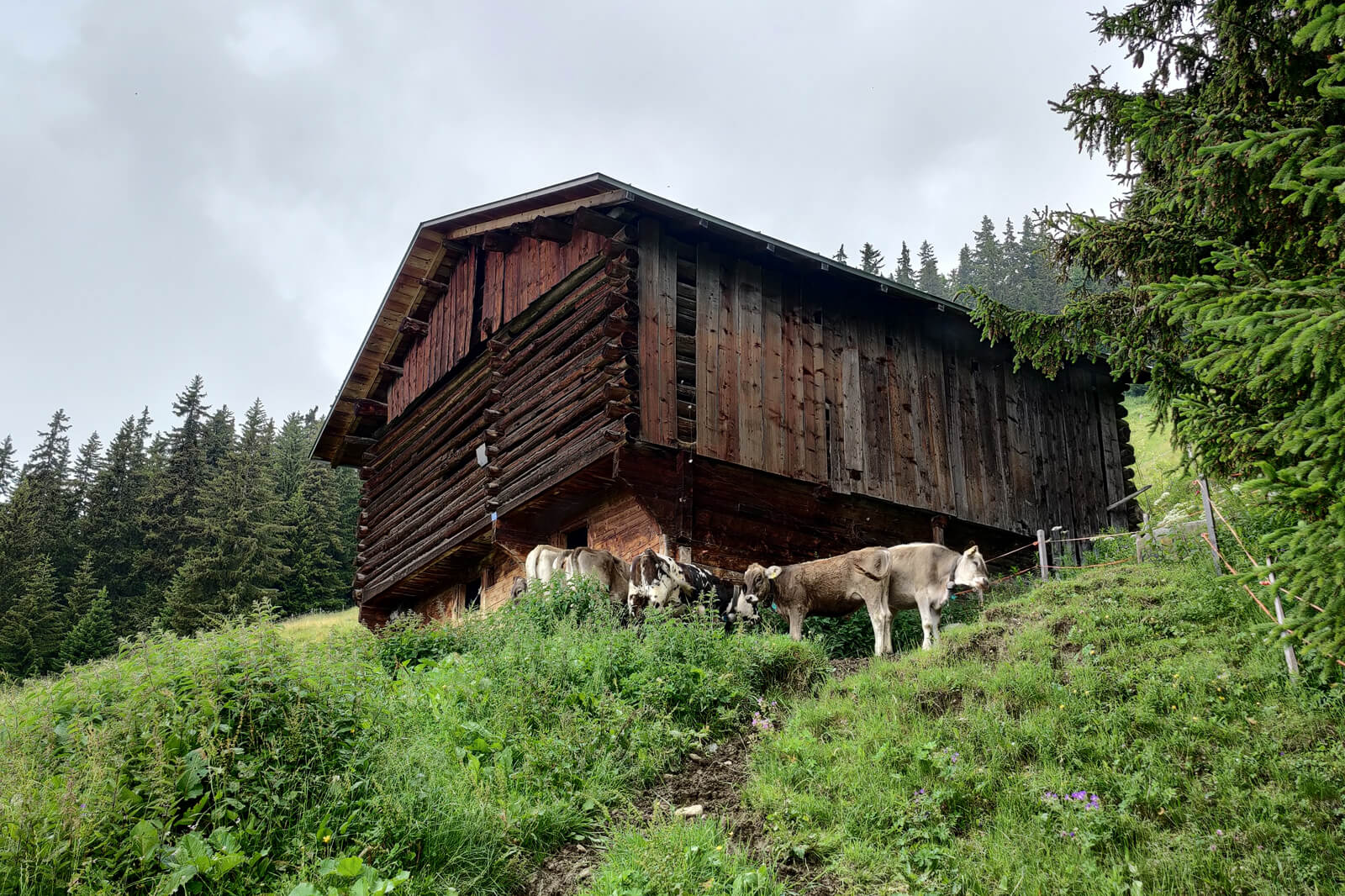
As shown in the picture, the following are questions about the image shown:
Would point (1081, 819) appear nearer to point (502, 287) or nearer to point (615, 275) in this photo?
point (615, 275)

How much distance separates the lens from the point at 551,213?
15492mm

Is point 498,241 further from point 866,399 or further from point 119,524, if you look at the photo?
point 119,524

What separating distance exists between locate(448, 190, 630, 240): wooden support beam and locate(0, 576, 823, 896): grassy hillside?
25.5ft

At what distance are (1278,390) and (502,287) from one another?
13636mm

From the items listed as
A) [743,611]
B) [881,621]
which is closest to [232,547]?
[743,611]

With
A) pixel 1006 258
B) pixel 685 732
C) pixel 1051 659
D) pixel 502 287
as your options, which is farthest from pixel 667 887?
pixel 1006 258

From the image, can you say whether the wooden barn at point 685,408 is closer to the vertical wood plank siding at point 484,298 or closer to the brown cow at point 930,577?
the vertical wood plank siding at point 484,298

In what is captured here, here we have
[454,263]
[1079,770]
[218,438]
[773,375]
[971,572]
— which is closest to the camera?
[1079,770]

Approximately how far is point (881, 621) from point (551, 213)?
8.17 m

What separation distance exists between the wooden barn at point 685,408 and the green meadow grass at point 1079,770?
19.6 feet

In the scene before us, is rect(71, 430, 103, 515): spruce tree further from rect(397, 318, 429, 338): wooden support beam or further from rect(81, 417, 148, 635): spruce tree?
rect(397, 318, 429, 338): wooden support beam

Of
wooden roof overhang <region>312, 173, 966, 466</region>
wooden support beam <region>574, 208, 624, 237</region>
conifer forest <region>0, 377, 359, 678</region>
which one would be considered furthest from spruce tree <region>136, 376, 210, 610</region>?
wooden support beam <region>574, 208, 624, 237</region>

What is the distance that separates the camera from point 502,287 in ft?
58.4

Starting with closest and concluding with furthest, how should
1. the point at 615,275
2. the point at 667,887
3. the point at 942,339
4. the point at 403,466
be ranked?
the point at 667,887, the point at 615,275, the point at 942,339, the point at 403,466
